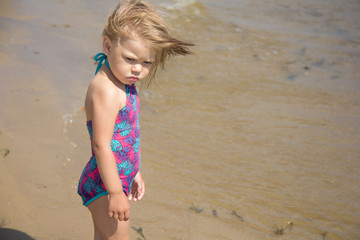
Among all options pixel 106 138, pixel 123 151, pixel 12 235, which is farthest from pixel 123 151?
pixel 12 235

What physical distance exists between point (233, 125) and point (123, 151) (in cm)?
214

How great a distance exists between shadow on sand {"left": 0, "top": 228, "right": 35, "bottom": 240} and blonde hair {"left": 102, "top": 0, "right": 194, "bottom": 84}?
1.33 metres

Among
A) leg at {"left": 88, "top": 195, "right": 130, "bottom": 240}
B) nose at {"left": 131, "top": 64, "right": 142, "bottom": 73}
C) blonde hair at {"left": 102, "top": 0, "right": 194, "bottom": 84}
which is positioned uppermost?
blonde hair at {"left": 102, "top": 0, "right": 194, "bottom": 84}

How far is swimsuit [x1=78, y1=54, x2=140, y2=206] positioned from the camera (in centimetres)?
190

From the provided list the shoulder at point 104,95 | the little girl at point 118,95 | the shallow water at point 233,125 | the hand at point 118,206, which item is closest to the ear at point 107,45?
the little girl at point 118,95

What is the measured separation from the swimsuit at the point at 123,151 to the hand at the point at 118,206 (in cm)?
12

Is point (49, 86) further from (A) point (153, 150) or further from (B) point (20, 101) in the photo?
(A) point (153, 150)

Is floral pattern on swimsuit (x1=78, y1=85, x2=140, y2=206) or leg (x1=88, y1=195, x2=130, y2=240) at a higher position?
floral pattern on swimsuit (x1=78, y1=85, x2=140, y2=206)

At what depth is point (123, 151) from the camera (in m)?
1.94

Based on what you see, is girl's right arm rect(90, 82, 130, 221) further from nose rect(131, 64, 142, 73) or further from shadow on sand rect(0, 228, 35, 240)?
shadow on sand rect(0, 228, 35, 240)

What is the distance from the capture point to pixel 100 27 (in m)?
5.61

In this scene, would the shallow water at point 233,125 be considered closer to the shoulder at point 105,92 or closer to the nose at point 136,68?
the shoulder at point 105,92

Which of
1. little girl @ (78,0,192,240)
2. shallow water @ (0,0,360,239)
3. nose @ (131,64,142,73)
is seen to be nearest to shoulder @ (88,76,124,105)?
little girl @ (78,0,192,240)

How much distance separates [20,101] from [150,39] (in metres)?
2.20
